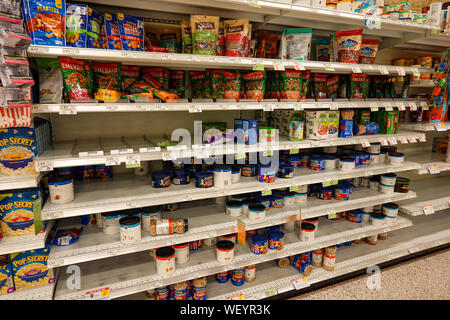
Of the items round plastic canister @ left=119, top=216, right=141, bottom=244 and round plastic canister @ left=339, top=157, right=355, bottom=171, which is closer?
round plastic canister @ left=119, top=216, right=141, bottom=244

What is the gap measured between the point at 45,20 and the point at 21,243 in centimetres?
120

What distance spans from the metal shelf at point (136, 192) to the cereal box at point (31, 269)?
32 centimetres

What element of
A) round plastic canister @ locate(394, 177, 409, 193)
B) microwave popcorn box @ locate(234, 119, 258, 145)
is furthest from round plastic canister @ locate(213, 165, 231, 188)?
round plastic canister @ locate(394, 177, 409, 193)

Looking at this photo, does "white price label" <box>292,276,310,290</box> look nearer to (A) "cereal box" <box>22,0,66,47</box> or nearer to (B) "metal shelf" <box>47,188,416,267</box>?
A: (B) "metal shelf" <box>47,188,416,267</box>

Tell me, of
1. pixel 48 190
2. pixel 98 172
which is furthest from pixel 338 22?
pixel 48 190

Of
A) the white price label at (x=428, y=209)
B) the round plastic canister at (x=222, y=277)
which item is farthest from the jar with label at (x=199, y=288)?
the white price label at (x=428, y=209)

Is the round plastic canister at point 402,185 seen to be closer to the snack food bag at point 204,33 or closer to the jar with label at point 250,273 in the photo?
the jar with label at point 250,273

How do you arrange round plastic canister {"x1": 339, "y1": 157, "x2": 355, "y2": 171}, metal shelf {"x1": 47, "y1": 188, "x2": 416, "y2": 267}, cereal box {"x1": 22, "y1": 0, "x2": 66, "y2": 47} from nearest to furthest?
cereal box {"x1": 22, "y1": 0, "x2": 66, "y2": 47} < metal shelf {"x1": 47, "y1": 188, "x2": 416, "y2": 267} < round plastic canister {"x1": 339, "y1": 157, "x2": 355, "y2": 171}

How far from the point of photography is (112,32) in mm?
1640

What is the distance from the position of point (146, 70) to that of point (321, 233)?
201 centimetres

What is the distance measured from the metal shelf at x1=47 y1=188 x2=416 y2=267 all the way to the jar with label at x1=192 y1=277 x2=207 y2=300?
35 cm

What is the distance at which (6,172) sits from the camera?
154 cm

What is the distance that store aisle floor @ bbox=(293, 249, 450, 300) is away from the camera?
2316 mm

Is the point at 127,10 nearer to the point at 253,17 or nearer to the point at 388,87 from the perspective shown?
the point at 253,17
